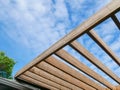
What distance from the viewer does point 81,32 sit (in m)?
3.47

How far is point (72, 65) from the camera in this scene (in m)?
4.44

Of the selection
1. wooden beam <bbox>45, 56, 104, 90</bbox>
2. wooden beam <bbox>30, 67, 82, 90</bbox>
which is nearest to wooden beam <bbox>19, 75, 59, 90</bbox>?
wooden beam <bbox>30, 67, 82, 90</bbox>

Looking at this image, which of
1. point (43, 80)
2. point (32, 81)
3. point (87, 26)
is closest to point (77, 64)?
point (43, 80)

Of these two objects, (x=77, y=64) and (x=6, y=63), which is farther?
(x=6, y=63)

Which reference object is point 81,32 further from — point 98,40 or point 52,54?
point 52,54

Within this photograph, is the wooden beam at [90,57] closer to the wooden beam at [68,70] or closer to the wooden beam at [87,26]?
the wooden beam at [87,26]

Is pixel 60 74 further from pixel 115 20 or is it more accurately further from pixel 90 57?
pixel 115 20

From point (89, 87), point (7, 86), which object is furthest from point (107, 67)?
point (7, 86)

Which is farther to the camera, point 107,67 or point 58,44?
point 107,67

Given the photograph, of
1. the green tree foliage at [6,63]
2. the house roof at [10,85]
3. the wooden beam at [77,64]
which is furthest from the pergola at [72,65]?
the green tree foliage at [6,63]

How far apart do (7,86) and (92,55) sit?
172cm

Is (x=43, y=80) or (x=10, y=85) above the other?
(x=43, y=80)

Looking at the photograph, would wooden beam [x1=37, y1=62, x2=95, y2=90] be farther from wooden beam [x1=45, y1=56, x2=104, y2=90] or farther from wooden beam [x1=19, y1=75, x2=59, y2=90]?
wooden beam [x1=19, y1=75, x2=59, y2=90]

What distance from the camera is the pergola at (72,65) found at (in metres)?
3.33
